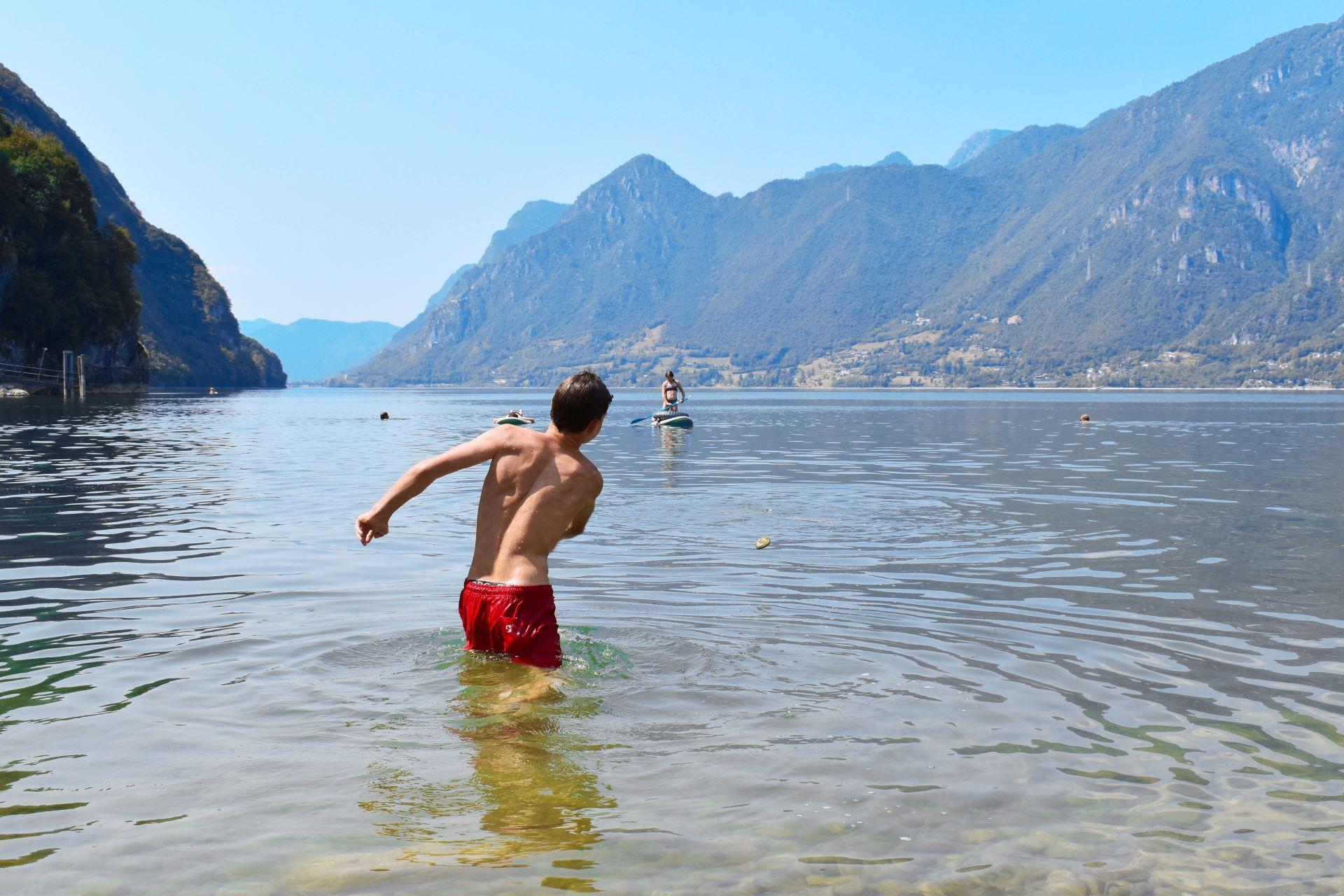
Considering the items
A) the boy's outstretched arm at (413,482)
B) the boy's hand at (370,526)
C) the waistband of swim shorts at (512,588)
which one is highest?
the boy's outstretched arm at (413,482)

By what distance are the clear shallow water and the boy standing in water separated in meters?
0.35

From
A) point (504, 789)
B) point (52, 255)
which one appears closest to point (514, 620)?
point (504, 789)

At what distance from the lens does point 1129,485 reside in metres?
24.6

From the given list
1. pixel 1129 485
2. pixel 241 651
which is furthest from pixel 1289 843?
pixel 1129 485

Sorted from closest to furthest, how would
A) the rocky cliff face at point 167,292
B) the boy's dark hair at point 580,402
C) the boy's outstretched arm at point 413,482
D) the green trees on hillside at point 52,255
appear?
the boy's outstretched arm at point 413,482
the boy's dark hair at point 580,402
the green trees on hillside at point 52,255
the rocky cliff face at point 167,292

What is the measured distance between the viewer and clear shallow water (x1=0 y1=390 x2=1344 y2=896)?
4.73m

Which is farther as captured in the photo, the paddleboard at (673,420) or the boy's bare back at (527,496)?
the paddleboard at (673,420)

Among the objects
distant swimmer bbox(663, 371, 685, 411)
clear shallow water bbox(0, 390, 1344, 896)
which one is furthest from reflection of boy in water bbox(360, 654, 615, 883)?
distant swimmer bbox(663, 371, 685, 411)

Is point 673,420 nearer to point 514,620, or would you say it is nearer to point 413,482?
point 514,620

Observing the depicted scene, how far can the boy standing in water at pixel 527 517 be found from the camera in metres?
7.06

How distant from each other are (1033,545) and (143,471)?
20.7m

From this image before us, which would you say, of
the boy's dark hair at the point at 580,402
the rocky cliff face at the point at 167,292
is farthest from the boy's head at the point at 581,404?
the rocky cliff face at the point at 167,292

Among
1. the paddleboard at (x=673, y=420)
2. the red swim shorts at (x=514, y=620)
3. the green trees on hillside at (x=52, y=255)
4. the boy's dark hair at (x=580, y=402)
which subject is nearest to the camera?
the boy's dark hair at (x=580, y=402)

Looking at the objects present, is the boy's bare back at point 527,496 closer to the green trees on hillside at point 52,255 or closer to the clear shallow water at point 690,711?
the clear shallow water at point 690,711
